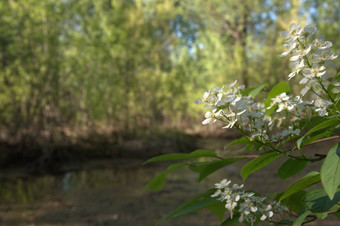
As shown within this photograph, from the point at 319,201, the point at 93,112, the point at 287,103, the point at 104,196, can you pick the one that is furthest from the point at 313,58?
the point at 93,112

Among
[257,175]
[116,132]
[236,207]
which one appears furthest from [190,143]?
[236,207]

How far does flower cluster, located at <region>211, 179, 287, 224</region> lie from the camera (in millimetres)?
1021

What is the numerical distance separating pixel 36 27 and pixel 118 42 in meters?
3.46

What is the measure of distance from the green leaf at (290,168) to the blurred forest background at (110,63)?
322 inches

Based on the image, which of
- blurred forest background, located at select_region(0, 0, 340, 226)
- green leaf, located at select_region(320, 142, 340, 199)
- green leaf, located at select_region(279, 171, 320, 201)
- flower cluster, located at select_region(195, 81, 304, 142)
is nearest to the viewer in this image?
green leaf, located at select_region(320, 142, 340, 199)

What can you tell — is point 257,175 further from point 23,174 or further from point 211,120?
point 211,120

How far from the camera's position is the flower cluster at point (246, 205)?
1021 millimetres

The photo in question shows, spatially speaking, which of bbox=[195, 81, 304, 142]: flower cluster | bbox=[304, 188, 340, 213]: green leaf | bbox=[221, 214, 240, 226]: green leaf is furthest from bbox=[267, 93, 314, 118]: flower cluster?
bbox=[221, 214, 240, 226]: green leaf

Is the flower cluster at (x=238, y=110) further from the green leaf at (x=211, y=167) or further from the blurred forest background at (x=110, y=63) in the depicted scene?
the blurred forest background at (x=110, y=63)

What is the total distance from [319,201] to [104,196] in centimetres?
560

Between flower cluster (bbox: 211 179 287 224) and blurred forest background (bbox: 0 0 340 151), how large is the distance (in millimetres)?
8171

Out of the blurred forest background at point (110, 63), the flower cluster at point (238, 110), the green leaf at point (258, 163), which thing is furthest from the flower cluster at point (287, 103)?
the blurred forest background at point (110, 63)

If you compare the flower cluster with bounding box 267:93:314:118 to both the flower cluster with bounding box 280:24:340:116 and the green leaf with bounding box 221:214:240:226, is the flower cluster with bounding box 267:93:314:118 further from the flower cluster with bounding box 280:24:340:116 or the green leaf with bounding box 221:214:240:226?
the green leaf with bounding box 221:214:240:226

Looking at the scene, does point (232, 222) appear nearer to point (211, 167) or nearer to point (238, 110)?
point (211, 167)
